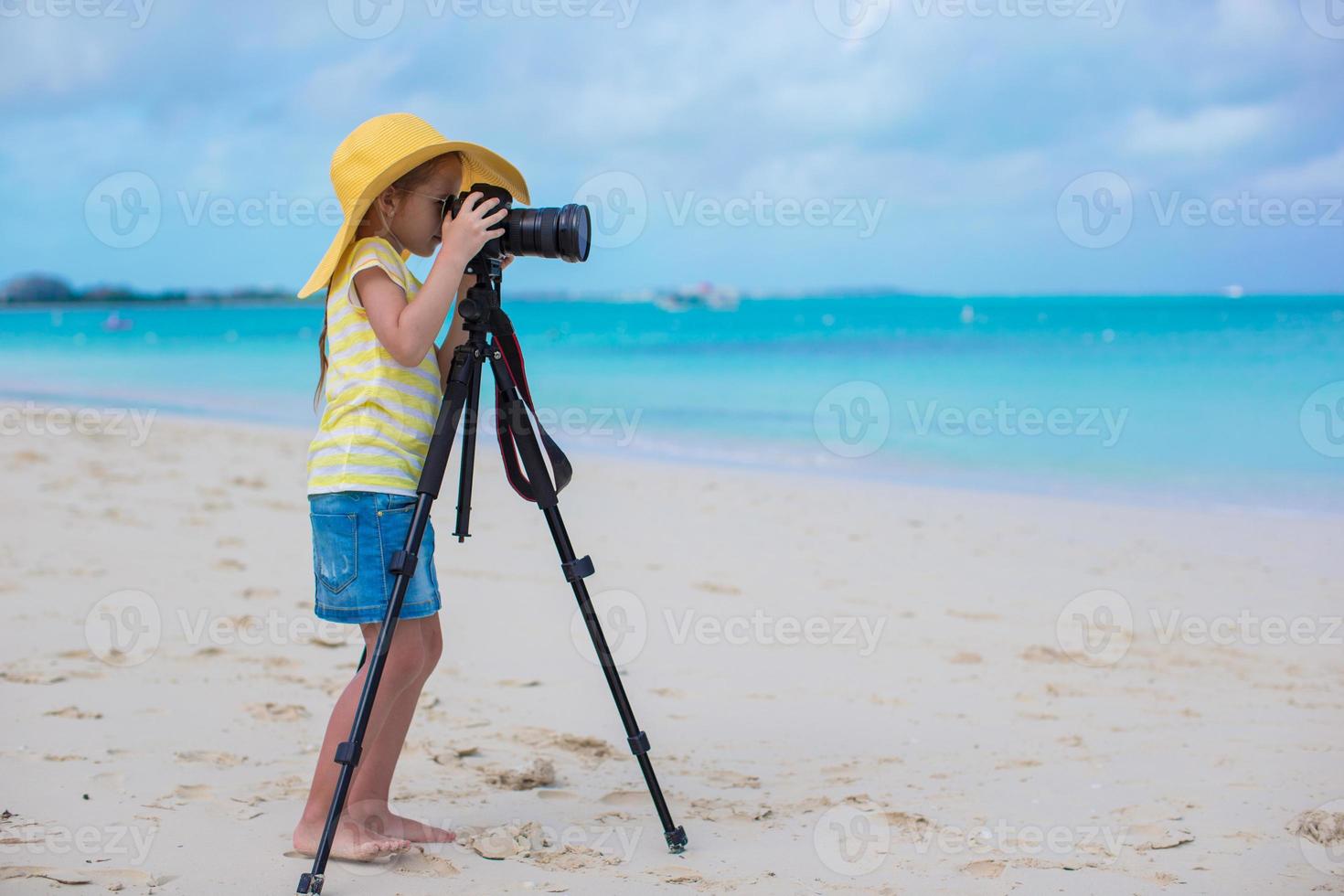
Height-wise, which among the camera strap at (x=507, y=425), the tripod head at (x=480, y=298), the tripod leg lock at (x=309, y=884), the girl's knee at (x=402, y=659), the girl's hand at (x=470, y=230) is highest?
the girl's hand at (x=470, y=230)

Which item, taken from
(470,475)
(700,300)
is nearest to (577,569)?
(470,475)

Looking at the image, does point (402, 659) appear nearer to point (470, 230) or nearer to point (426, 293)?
point (426, 293)

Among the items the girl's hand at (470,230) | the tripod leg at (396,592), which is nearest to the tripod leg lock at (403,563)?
the tripod leg at (396,592)

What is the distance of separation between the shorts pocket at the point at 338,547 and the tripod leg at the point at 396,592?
97 mm

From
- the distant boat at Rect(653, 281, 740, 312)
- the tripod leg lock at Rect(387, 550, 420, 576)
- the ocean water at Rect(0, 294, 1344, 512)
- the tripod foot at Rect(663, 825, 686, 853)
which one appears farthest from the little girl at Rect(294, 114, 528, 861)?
the distant boat at Rect(653, 281, 740, 312)

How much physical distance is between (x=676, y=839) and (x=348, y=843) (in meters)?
0.68

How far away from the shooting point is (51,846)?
2.31m

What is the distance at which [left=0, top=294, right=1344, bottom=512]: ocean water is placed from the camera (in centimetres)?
885

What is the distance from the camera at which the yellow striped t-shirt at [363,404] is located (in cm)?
219

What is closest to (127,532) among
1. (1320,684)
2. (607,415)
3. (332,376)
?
(332,376)

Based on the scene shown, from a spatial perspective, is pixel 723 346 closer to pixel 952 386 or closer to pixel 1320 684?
pixel 952 386

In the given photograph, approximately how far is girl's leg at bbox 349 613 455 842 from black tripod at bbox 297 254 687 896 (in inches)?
4.7

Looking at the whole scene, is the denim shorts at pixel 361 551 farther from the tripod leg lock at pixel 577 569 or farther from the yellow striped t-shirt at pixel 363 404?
the tripod leg lock at pixel 577 569

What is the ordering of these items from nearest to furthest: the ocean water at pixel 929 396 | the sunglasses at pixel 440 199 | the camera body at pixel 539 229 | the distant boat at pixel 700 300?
1. the camera body at pixel 539 229
2. the sunglasses at pixel 440 199
3. the ocean water at pixel 929 396
4. the distant boat at pixel 700 300
